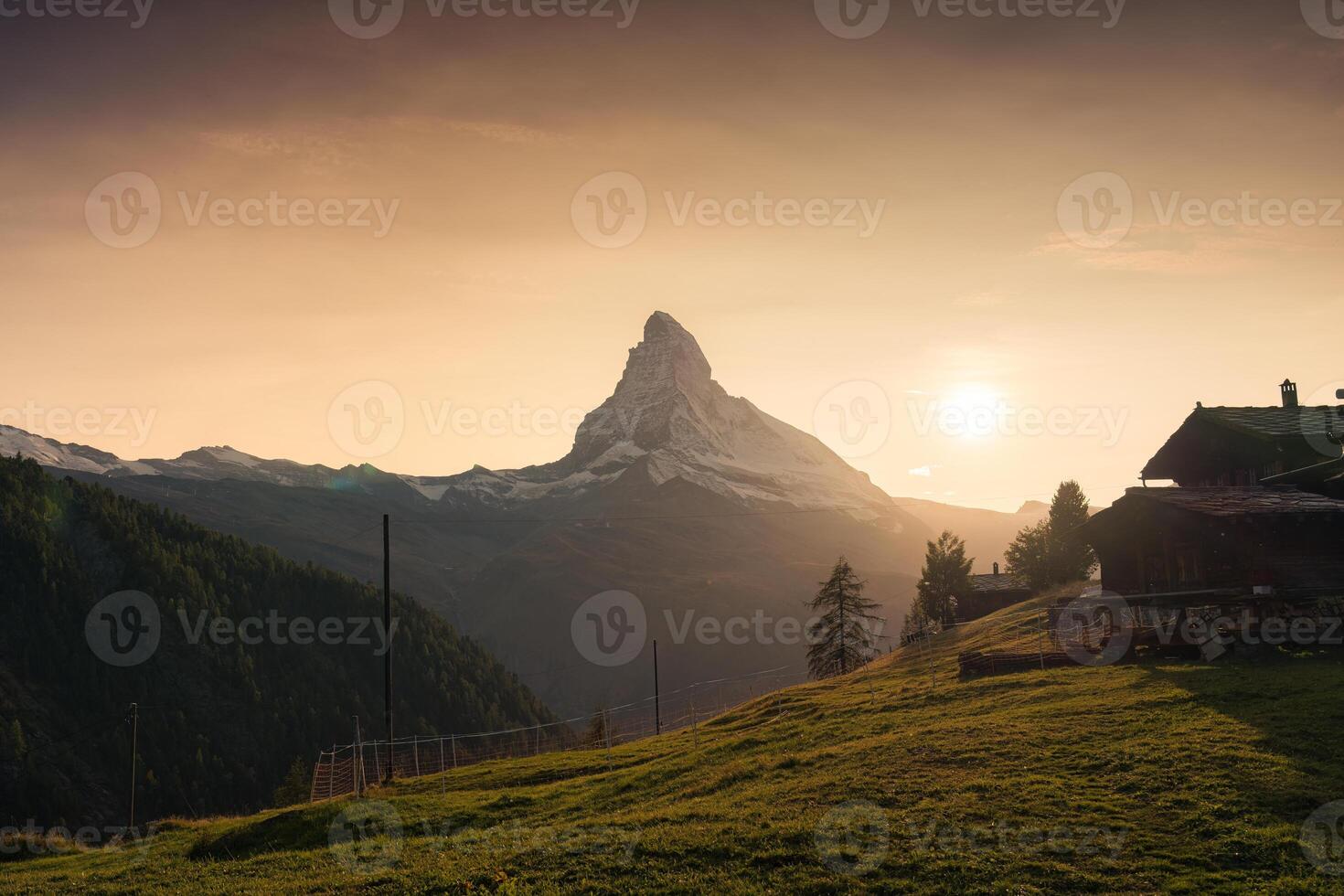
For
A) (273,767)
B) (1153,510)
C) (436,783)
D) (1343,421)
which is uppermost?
(1343,421)

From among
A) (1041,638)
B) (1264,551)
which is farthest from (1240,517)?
(1041,638)

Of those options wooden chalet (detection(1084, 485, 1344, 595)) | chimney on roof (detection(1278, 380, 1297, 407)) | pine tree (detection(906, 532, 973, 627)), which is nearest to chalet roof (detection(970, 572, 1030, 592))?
pine tree (detection(906, 532, 973, 627))

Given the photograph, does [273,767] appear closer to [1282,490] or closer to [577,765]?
[577,765]

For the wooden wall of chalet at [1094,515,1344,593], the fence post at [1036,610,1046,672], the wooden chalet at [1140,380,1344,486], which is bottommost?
the fence post at [1036,610,1046,672]

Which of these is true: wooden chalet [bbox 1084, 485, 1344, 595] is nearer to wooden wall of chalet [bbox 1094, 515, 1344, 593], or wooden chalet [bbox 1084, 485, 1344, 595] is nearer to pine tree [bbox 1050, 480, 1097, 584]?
wooden wall of chalet [bbox 1094, 515, 1344, 593]

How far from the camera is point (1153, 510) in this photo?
50.2 metres

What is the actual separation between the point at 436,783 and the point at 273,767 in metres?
156

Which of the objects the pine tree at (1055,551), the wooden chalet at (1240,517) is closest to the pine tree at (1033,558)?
the pine tree at (1055,551)

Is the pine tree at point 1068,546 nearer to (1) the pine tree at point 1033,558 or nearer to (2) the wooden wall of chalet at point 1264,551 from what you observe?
(1) the pine tree at point 1033,558

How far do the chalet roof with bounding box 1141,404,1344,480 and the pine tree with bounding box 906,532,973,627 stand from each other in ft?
124

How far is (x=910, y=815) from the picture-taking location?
25.8 m

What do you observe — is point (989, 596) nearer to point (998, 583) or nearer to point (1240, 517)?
point (998, 583)

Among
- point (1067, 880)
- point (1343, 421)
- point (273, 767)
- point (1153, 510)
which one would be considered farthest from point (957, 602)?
point (273, 767)

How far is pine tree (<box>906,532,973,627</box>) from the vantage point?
106375mm
